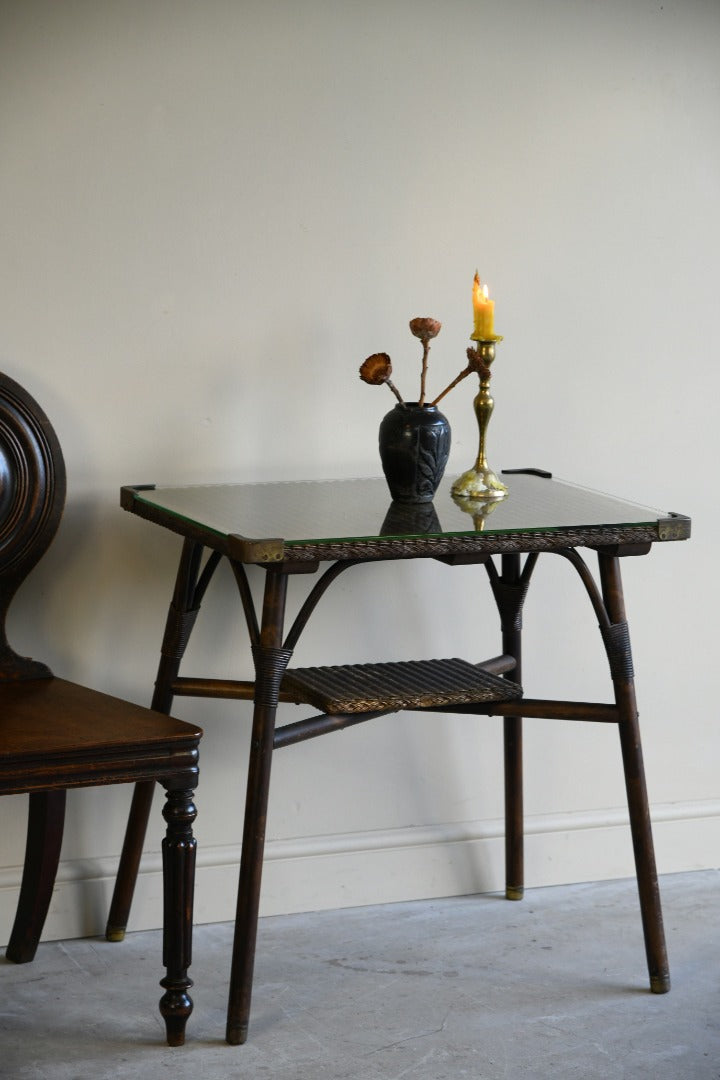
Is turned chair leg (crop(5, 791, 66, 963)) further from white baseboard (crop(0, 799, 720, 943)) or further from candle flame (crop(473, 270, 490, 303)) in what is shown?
candle flame (crop(473, 270, 490, 303))

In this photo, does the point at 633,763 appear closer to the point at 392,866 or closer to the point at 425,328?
the point at 392,866

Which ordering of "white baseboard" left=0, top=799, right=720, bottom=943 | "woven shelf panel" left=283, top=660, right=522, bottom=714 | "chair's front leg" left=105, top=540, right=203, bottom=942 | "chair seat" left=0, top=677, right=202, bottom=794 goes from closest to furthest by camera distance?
"chair seat" left=0, top=677, right=202, bottom=794 → "woven shelf panel" left=283, top=660, right=522, bottom=714 → "chair's front leg" left=105, top=540, right=203, bottom=942 → "white baseboard" left=0, top=799, right=720, bottom=943

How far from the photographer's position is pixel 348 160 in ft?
8.48

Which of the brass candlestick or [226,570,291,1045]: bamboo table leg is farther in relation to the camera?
the brass candlestick

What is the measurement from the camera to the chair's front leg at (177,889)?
2.07m

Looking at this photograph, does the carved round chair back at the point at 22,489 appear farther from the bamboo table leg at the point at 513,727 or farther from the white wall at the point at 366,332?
the bamboo table leg at the point at 513,727

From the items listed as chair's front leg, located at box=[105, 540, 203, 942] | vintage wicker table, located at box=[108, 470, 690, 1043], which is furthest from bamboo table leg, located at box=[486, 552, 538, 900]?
chair's front leg, located at box=[105, 540, 203, 942]

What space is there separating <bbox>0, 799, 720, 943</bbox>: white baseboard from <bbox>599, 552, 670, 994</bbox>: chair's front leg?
0.50 m

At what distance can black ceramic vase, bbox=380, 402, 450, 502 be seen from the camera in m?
2.31

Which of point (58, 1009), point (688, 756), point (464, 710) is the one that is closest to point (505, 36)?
point (464, 710)

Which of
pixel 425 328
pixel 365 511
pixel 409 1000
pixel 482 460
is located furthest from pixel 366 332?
pixel 409 1000

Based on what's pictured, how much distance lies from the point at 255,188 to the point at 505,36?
60 cm

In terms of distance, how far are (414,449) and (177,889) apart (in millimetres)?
821

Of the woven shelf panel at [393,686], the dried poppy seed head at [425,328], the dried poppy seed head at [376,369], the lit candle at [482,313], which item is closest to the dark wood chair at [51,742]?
the woven shelf panel at [393,686]
